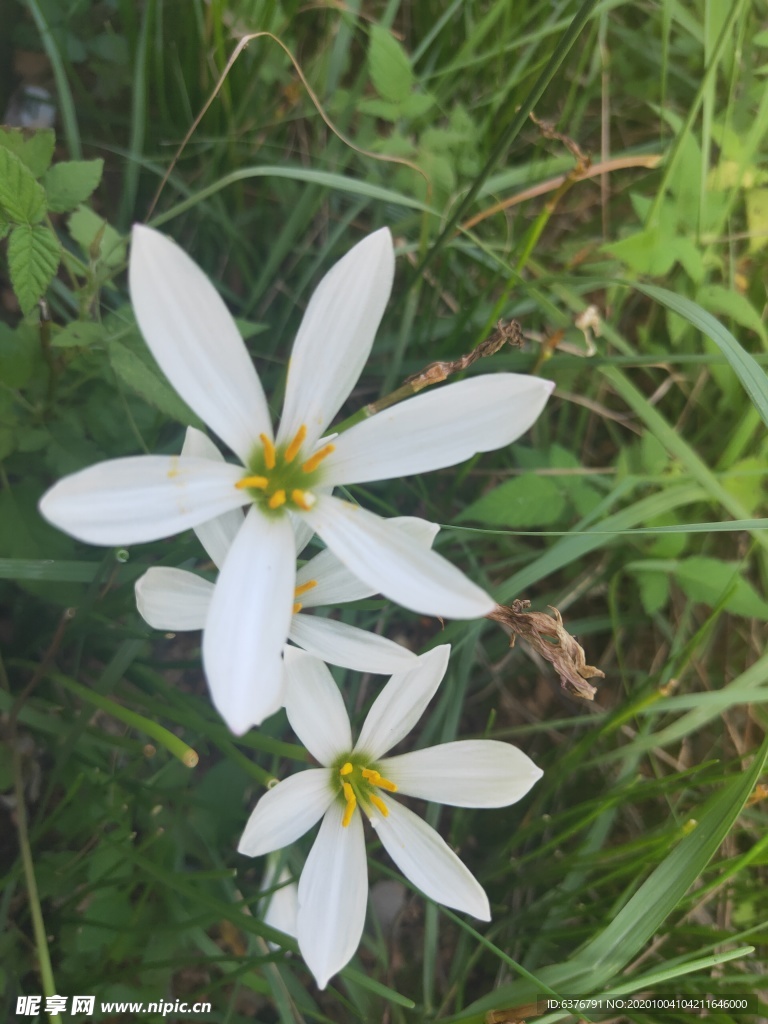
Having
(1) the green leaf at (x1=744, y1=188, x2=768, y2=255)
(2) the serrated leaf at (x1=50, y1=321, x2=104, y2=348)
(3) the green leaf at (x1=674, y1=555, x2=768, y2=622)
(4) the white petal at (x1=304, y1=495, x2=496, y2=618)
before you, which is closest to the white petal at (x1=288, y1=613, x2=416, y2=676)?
(4) the white petal at (x1=304, y1=495, x2=496, y2=618)

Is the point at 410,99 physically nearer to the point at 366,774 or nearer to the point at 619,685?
the point at 366,774

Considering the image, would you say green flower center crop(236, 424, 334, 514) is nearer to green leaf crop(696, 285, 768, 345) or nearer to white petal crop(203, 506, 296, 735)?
white petal crop(203, 506, 296, 735)

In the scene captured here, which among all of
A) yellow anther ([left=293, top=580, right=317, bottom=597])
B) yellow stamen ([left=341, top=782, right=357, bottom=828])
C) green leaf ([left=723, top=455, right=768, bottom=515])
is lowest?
yellow stamen ([left=341, top=782, right=357, bottom=828])

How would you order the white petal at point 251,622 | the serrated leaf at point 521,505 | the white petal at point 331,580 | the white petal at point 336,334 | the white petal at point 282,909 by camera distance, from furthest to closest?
the serrated leaf at point 521,505, the white petal at point 282,909, the white petal at point 331,580, the white petal at point 336,334, the white petal at point 251,622

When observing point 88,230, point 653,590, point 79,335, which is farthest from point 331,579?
point 653,590

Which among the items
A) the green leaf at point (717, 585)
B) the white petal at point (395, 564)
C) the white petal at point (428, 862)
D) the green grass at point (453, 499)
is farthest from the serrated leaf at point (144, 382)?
the green leaf at point (717, 585)

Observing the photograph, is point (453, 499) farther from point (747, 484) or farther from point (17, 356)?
point (17, 356)

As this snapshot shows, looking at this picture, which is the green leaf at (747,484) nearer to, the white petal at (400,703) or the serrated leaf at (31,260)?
the white petal at (400,703)
